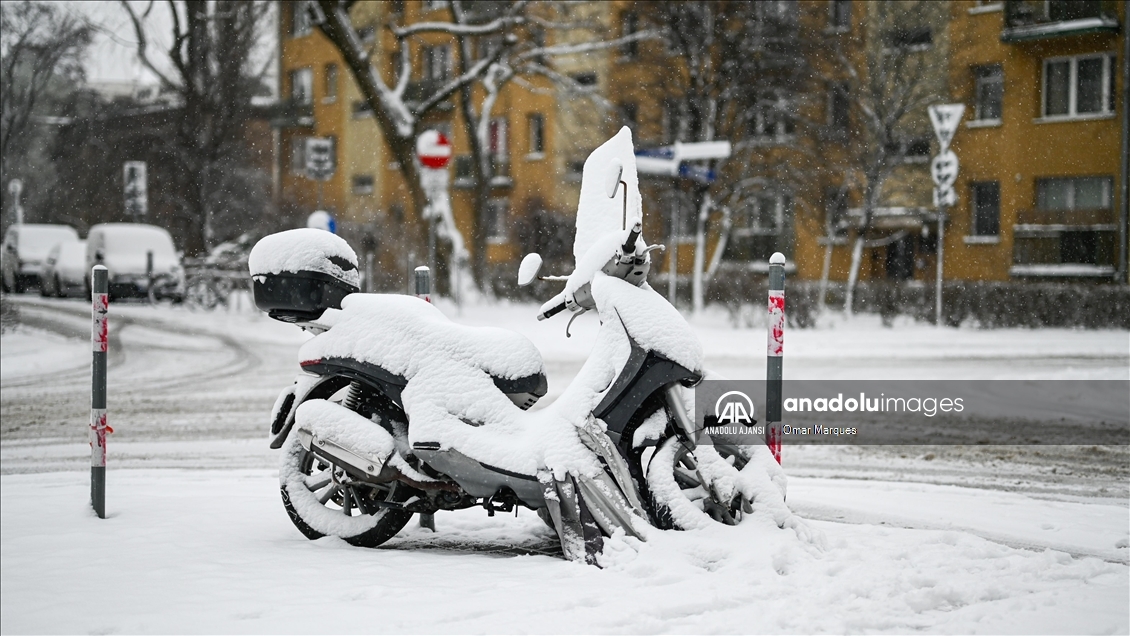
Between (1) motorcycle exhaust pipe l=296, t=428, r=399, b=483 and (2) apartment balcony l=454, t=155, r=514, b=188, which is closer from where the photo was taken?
(1) motorcycle exhaust pipe l=296, t=428, r=399, b=483

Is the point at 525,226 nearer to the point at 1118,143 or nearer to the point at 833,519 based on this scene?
the point at 1118,143

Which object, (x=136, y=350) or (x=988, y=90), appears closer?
(x=136, y=350)

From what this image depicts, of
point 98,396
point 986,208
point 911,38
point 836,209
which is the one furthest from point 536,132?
point 98,396

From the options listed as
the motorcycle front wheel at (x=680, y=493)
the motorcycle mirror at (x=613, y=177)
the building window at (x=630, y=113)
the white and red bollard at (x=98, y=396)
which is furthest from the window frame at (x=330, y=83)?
the motorcycle front wheel at (x=680, y=493)

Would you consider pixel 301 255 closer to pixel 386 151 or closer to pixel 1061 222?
pixel 1061 222

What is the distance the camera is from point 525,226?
107ft

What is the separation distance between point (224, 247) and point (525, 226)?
9029 mm

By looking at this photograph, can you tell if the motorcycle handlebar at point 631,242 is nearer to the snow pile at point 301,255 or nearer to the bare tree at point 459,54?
the snow pile at point 301,255

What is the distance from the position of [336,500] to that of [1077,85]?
2351 cm

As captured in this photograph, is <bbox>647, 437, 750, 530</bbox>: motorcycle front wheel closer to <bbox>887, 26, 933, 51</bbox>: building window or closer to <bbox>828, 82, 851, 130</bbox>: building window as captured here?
<bbox>887, 26, 933, 51</bbox>: building window

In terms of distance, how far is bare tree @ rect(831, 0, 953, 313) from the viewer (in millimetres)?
20000

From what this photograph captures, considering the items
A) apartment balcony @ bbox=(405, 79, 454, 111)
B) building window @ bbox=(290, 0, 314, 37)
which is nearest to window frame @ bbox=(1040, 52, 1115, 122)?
building window @ bbox=(290, 0, 314, 37)

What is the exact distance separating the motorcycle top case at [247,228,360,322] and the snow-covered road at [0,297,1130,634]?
1.10m

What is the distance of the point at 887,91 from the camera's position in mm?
21750
